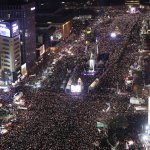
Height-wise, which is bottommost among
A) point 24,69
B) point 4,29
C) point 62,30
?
point 62,30

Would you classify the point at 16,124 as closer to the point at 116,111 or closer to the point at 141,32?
the point at 116,111

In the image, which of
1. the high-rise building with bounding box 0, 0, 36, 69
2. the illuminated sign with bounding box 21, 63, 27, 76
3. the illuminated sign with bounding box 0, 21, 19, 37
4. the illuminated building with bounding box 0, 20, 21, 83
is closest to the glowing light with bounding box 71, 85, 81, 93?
the illuminated building with bounding box 0, 20, 21, 83

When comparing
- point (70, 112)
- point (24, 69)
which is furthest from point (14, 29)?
point (70, 112)

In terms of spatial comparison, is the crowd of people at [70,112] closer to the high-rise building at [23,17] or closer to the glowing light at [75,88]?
the glowing light at [75,88]

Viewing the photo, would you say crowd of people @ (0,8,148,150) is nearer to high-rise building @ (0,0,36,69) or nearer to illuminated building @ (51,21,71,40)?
high-rise building @ (0,0,36,69)

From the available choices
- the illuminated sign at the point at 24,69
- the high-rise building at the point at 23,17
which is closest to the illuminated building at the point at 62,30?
the high-rise building at the point at 23,17

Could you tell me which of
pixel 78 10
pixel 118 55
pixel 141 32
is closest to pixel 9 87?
pixel 118 55

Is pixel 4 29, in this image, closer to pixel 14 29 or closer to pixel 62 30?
pixel 14 29
